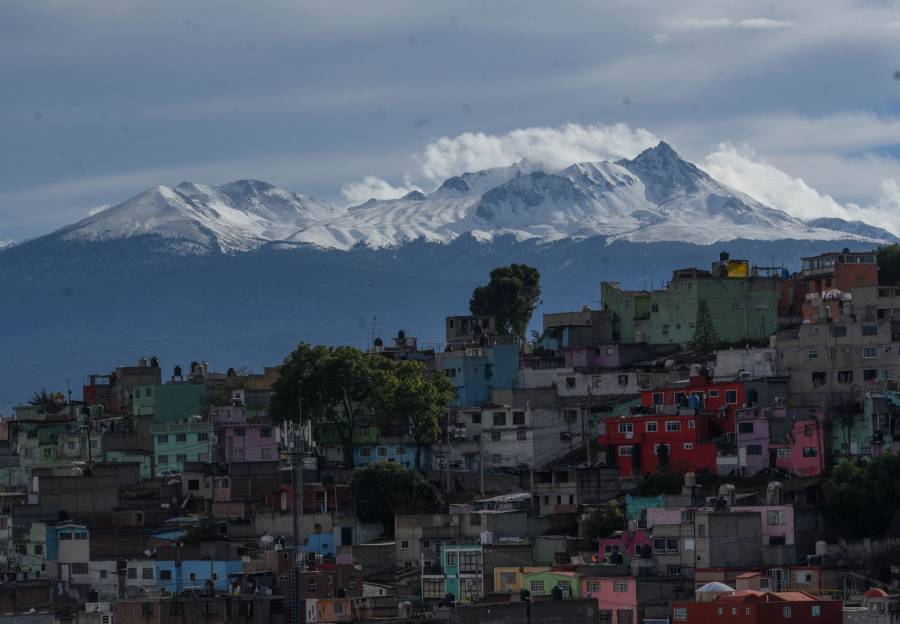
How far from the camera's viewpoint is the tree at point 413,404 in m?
101

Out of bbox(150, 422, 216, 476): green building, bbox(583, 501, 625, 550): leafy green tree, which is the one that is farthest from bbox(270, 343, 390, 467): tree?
bbox(583, 501, 625, 550): leafy green tree

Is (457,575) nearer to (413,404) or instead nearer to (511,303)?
(413,404)

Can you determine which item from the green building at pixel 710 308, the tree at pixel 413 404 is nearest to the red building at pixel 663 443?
the tree at pixel 413 404

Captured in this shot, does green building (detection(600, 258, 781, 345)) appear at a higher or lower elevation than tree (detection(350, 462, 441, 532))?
higher

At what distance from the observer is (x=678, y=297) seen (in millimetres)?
111688

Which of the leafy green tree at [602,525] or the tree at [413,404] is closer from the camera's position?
the leafy green tree at [602,525]

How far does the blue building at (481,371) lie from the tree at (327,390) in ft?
28.5

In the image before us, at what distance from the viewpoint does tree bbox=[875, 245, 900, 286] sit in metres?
116

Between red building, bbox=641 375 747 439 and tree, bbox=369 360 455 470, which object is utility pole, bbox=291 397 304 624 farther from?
red building, bbox=641 375 747 439

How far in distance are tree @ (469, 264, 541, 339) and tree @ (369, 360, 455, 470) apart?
22.5m

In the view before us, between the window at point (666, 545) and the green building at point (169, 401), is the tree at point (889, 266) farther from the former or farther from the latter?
the window at point (666, 545)

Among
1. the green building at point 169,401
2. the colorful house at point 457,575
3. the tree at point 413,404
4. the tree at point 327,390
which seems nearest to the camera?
the colorful house at point 457,575

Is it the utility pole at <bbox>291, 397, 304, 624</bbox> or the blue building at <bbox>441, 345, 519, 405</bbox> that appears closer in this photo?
the utility pole at <bbox>291, 397, 304, 624</bbox>

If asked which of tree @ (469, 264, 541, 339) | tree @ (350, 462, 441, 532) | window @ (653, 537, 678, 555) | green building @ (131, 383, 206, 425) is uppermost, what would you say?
tree @ (469, 264, 541, 339)
